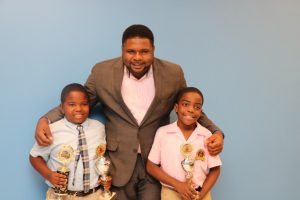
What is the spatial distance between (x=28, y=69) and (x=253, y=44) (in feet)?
5.09

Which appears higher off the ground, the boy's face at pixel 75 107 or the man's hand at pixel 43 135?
the boy's face at pixel 75 107

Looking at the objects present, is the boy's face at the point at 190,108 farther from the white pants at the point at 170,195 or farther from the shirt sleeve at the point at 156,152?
the white pants at the point at 170,195

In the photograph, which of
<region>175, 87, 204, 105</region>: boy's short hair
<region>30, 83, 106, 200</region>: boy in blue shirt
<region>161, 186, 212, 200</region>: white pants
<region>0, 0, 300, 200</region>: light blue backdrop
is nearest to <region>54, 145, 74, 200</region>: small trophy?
<region>30, 83, 106, 200</region>: boy in blue shirt

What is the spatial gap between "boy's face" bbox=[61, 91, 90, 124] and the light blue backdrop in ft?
1.13

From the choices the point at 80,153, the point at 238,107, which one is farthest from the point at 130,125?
the point at 238,107

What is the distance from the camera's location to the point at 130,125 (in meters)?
1.97

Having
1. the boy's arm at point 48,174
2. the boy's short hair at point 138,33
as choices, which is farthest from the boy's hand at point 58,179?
the boy's short hair at point 138,33

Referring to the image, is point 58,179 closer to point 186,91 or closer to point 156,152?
point 156,152

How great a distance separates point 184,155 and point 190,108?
265mm

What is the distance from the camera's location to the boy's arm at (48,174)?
1.75m

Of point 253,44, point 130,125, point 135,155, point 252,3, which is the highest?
point 252,3

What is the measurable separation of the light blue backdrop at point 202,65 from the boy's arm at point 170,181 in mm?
624

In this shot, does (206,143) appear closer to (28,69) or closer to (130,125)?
(130,125)

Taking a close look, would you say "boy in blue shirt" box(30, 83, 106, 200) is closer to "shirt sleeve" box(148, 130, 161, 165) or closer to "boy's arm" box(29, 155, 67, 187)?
"boy's arm" box(29, 155, 67, 187)
